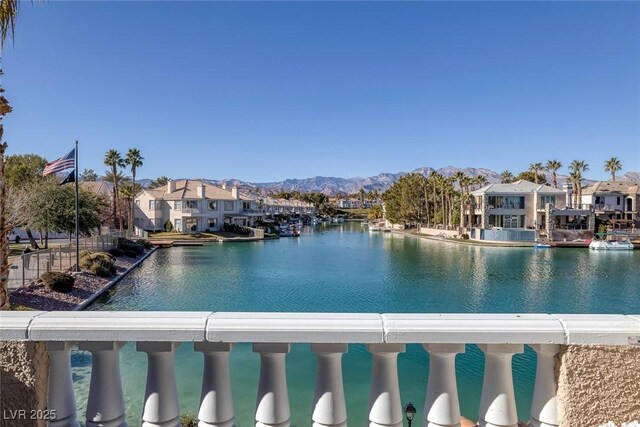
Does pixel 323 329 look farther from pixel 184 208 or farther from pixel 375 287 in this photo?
pixel 184 208

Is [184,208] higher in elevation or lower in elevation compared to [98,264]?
higher

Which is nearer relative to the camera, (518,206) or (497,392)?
(497,392)

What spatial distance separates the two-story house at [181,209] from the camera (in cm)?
6488

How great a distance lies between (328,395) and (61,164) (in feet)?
67.7

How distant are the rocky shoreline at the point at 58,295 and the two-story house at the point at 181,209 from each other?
4116 centimetres

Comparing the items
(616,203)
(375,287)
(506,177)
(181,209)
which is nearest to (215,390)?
(375,287)

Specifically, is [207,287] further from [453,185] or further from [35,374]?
[453,185]

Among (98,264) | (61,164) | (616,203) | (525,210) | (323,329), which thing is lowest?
(98,264)

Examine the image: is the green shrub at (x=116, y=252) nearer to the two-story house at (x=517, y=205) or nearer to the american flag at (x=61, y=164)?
the american flag at (x=61, y=164)

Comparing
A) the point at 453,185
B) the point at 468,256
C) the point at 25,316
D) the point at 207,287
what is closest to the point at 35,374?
the point at 25,316

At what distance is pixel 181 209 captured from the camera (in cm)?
6481

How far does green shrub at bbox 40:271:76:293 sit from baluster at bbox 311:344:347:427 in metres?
20.8

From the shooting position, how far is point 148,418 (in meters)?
2.49

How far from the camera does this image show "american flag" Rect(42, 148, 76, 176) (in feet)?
61.2
